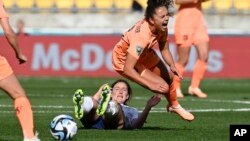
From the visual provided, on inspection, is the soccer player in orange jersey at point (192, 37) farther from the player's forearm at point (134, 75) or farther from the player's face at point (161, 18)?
the player's forearm at point (134, 75)

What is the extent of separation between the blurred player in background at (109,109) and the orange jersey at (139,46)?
0.48 meters

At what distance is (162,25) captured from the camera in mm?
12836

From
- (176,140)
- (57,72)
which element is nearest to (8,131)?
(176,140)

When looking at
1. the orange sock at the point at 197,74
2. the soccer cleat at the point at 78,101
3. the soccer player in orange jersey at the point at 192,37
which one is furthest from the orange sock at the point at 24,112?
the orange sock at the point at 197,74

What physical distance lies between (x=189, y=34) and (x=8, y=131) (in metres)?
8.29

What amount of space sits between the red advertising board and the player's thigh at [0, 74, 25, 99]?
1675cm

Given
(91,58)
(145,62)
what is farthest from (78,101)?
(91,58)

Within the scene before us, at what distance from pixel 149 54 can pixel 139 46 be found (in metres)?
0.67

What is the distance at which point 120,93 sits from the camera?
13.0m

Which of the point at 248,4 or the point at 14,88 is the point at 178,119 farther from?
the point at 248,4

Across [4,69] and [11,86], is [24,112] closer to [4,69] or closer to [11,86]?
[11,86]

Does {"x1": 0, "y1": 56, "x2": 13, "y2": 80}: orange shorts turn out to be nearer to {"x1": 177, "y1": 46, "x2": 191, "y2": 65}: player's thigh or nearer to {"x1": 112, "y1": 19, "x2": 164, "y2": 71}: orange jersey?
{"x1": 112, "y1": 19, "x2": 164, "y2": 71}: orange jersey

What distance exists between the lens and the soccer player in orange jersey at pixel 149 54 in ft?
41.8

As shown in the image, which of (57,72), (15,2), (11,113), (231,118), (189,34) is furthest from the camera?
(15,2)
